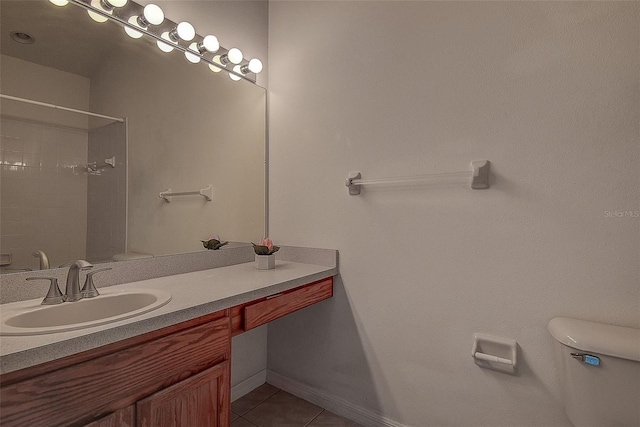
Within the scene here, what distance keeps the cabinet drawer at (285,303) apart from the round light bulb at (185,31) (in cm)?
127

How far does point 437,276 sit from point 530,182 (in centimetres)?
51

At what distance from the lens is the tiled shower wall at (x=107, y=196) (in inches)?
48.3

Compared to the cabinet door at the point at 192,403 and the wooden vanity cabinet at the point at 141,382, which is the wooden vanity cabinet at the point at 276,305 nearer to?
the wooden vanity cabinet at the point at 141,382

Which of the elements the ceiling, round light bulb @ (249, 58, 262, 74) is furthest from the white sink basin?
round light bulb @ (249, 58, 262, 74)

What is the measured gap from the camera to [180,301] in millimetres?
1034

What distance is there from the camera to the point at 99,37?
4.17 ft

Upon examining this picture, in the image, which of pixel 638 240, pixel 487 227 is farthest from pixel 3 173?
pixel 638 240

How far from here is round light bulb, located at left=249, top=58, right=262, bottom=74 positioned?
1783mm

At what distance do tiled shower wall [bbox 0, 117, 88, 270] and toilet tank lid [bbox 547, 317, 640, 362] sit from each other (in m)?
1.72

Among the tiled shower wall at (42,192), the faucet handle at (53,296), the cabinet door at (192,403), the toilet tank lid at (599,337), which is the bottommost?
the cabinet door at (192,403)

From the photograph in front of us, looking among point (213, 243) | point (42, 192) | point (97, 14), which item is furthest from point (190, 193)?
point (97, 14)

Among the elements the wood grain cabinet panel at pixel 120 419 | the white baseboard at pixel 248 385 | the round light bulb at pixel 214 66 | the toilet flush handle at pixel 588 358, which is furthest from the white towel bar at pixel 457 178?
the white baseboard at pixel 248 385

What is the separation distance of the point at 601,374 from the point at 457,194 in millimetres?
714

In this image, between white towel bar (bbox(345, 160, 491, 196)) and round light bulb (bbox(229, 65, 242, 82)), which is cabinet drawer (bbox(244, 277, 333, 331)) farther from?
round light bulb (bbox(229, 65, 242, 82))
